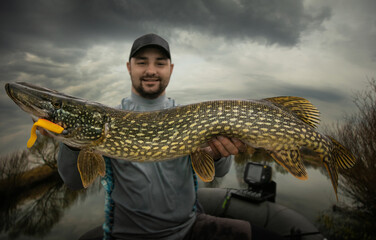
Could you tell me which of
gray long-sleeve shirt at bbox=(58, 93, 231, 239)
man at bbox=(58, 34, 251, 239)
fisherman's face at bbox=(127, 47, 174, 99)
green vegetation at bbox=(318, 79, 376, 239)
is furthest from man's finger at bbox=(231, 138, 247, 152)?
green vegetation at bbox=(318, 79, 376, 239)

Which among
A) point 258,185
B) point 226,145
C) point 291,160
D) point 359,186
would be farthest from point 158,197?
point 359,186

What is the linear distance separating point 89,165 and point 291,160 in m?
1.47

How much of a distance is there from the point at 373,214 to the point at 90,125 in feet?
19.2

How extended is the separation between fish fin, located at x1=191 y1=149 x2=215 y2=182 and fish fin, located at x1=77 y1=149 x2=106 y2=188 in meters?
0.68

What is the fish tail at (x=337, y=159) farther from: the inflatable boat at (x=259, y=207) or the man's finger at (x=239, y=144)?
the inflatable boat at (x=259, y=207)

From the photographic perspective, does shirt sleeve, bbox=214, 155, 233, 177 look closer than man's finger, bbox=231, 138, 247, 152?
No

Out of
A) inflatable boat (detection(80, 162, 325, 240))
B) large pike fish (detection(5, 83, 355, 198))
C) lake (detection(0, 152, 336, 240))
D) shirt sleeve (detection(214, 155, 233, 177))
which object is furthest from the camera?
lake (detection(0, 152, 336, 240))

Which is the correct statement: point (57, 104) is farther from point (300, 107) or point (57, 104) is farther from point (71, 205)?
point (71, 205)

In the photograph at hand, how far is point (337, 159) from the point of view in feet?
5.21

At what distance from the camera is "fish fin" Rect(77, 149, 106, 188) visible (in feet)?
4.79

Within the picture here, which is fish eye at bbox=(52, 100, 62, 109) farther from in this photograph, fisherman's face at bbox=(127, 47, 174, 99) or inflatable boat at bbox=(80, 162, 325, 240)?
inflatable boat at bbox=(80, 162, 325, 240)

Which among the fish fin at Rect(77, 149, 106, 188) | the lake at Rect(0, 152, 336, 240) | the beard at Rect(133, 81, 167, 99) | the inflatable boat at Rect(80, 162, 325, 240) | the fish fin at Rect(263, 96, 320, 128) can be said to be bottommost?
the lake at Rect(0, 152, 336, 240)

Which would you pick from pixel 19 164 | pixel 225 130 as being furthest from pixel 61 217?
pixel 225 130

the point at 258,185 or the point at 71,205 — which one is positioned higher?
the point at 258,185
